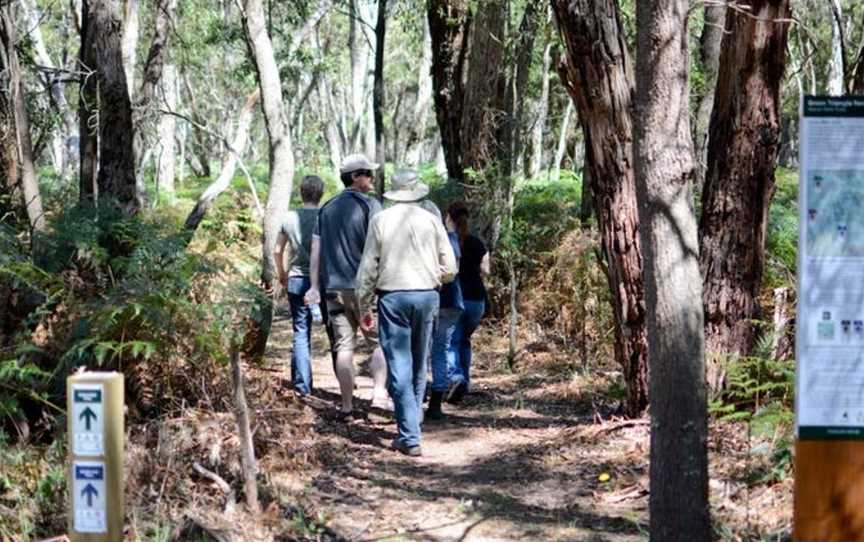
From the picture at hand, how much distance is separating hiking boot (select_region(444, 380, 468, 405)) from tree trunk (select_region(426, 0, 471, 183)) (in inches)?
218

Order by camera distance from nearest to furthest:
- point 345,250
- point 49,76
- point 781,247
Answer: point 345,250 < point 781,247 < point 49,76

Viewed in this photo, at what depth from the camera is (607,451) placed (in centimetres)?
741

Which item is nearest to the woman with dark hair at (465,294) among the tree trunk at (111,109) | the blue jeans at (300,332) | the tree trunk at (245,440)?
the blue jeans at (300,332)

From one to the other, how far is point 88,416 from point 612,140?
16.5ft

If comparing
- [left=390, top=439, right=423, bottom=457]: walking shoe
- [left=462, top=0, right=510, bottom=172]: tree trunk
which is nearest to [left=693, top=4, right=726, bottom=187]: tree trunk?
[left=462, top=0, right=510, bottom=172]: tree trunk

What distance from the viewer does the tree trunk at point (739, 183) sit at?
7.42 m

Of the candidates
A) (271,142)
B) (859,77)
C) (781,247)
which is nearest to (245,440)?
(859,77)

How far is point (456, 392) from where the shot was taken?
9.94m

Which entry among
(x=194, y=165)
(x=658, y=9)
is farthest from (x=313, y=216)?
(x=194, y=165)

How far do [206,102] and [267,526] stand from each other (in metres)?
55.0

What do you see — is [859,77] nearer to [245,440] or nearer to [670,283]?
[670,283]

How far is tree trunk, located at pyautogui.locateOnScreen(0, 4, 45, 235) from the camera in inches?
353

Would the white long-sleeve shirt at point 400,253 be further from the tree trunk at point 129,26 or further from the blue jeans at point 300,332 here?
the tree trunk at point 129,26

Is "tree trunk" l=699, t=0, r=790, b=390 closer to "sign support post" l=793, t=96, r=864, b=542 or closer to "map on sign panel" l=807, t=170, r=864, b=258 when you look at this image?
"sign support post" l=793, t=96, r=864, b=542
